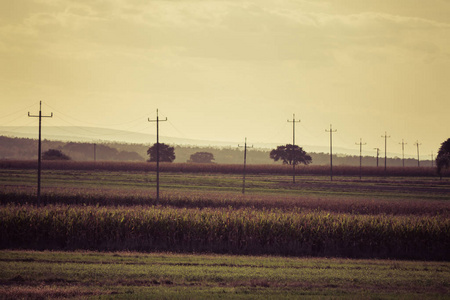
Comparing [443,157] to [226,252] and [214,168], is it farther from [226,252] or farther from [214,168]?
[226,252]

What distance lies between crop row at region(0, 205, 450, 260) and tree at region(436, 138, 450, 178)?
A: 274 feet

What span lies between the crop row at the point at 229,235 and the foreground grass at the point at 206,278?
492cm

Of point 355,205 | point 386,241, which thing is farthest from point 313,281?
point 355,205

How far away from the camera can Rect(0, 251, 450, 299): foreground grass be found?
1730cm

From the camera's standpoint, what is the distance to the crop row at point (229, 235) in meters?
29.4

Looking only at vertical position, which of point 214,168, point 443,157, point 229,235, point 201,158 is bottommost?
point 229,235

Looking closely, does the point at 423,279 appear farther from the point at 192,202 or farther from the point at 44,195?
the point at 44,195

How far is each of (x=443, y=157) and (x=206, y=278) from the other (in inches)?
4069

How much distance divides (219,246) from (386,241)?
10.2m

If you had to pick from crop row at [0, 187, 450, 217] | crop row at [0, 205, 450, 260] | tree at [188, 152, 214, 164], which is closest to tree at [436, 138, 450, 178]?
crop row at [0, 187, 450, 217]

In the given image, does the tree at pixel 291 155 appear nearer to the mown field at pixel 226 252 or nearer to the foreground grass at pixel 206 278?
the mown field at pixel 226 252

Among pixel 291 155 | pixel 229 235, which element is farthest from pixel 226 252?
pixel 291 155

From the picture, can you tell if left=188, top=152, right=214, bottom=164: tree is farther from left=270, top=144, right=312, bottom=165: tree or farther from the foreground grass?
the foreground grass

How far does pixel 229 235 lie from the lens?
30.2 m
